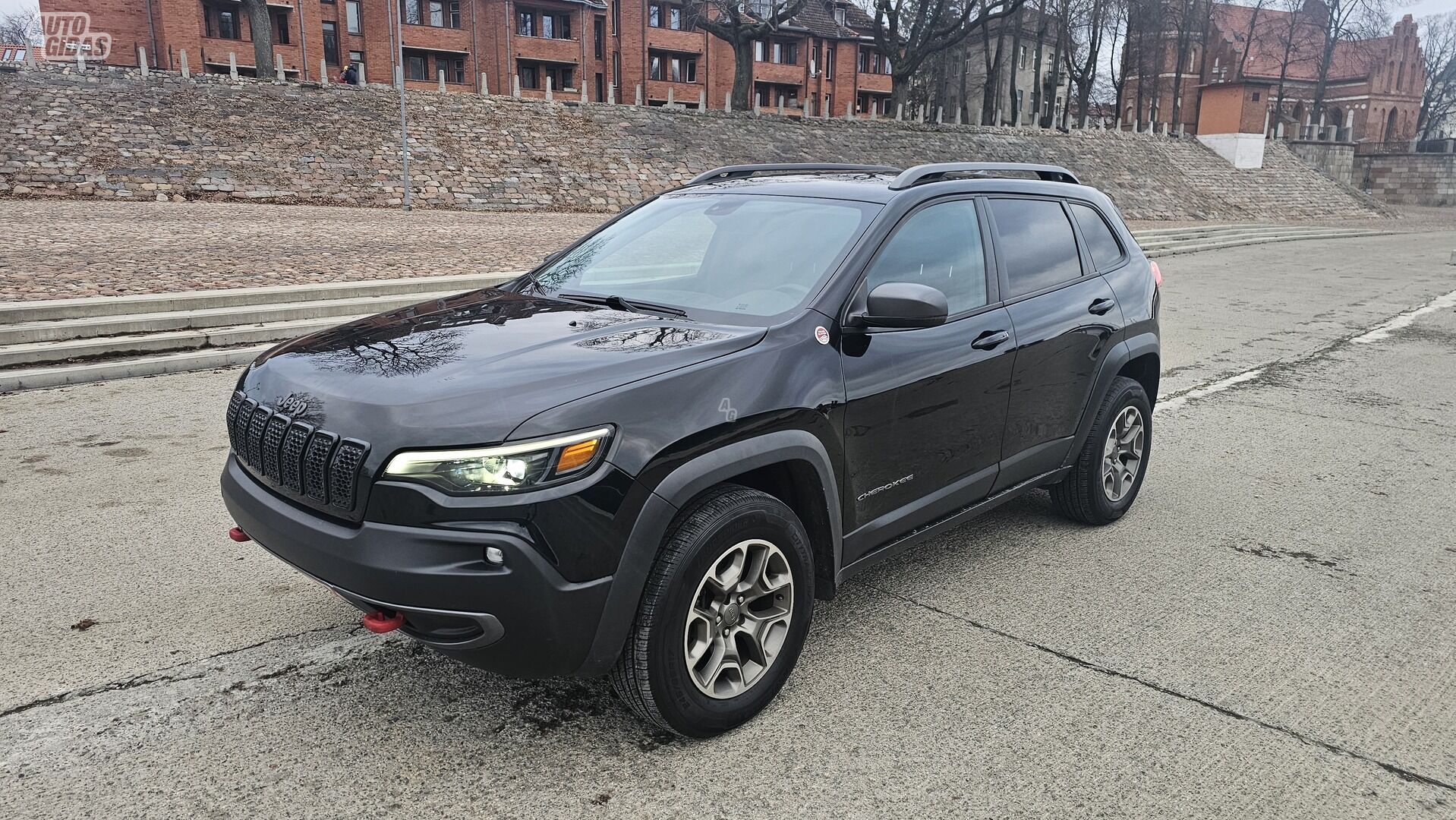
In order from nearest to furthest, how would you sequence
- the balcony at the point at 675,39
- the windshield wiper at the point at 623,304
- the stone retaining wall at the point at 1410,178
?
1. the windshield wiper at the point at 623,304
2. the balcony at the point at 675,39
3. the stone retaining wall at the point at 1410,178

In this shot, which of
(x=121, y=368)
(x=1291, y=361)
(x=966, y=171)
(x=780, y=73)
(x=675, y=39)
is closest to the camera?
(x=966, y=171)

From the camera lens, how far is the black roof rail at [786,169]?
453 centimetres

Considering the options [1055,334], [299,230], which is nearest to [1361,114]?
[299,230]

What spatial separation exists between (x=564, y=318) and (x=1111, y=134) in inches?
2237

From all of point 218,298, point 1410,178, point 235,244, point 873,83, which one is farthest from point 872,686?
point 873,83

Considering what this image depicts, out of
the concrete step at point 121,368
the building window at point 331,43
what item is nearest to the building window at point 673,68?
the building window at point 331,43

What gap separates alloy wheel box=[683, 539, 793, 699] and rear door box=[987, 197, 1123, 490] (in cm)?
155

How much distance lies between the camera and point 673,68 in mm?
67750

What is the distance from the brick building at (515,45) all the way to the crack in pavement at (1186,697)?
4371 cm

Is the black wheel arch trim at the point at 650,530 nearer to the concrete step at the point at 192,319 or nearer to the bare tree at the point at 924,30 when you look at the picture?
the concrete step at the point at 192,319

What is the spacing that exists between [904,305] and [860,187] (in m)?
0.91

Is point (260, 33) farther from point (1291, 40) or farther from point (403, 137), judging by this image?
point (1291, 40)

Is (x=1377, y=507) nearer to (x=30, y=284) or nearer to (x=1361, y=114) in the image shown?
(x=30, y=284)

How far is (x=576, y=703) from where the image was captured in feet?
10.8
